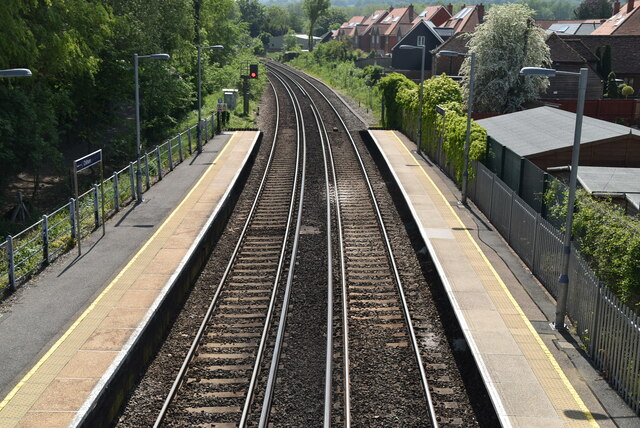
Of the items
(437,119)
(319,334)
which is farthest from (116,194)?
(437,119)

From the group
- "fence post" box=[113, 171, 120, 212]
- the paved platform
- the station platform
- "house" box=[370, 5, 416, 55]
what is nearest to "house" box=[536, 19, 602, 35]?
"house" box=[370, 5, 416, 55]

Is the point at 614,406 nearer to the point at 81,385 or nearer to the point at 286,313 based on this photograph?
the point at 286,313

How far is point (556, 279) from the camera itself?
56.6 feet

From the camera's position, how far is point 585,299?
48.3ft

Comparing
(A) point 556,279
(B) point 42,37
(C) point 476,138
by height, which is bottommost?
(A) point 556,279

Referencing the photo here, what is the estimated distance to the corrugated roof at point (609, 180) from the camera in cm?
1853

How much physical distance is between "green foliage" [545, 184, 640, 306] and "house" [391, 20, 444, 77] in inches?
2734

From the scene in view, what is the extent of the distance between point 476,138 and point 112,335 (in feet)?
55.3

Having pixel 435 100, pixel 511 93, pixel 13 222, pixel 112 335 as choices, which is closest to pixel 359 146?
pixel 435 100

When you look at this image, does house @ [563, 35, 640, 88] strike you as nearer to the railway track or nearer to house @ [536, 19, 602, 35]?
house @ [536, 19, 602, 35]

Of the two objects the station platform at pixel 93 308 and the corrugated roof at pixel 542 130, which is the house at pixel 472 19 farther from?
the station platform at pixel 93 308

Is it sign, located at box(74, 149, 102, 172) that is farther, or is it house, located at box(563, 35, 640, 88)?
house, located at box(563, 35, 640, 88)

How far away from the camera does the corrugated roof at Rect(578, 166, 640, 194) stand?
60.8 ft

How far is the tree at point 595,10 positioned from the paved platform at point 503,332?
406 feet
